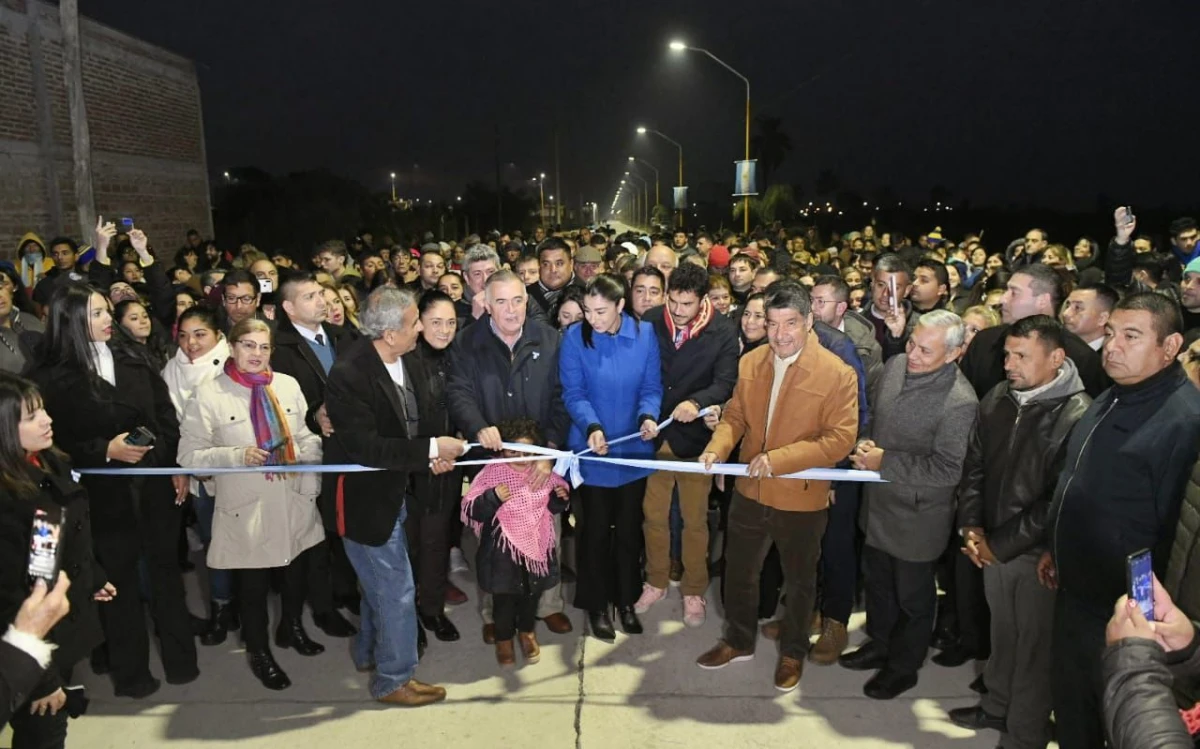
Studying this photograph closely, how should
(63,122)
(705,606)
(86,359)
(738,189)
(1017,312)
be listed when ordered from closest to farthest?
(86,359) < (1017,312) < (705,606) < (63,122) < (738,189)

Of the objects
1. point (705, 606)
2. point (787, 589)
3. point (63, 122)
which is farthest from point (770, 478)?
point (63, 122)

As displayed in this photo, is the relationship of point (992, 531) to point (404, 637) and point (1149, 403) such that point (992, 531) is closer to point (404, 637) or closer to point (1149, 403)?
point (1149, 403)

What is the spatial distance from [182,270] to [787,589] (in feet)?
28.8

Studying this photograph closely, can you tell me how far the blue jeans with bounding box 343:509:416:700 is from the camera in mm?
4012

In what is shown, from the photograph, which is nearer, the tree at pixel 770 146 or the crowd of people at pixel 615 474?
the crowd of people at pixel 615 474

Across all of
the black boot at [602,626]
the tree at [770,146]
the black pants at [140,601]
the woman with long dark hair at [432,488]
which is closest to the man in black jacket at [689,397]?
the black boot at [602,626]

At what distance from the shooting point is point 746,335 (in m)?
5.52

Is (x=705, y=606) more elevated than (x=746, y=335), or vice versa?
(x=746, y=335)

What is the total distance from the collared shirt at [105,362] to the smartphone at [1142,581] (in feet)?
15.0

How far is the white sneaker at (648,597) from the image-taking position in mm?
5246

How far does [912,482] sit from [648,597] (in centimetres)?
209

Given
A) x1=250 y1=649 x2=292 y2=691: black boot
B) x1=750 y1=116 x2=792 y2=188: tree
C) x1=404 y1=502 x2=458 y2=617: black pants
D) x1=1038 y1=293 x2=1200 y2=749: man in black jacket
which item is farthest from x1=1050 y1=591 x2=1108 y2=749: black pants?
x1=750 y1=116 x2=792 y2=188: tree

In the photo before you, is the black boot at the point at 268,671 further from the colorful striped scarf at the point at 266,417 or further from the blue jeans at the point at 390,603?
the colorful striped scarf at the point at 266,417

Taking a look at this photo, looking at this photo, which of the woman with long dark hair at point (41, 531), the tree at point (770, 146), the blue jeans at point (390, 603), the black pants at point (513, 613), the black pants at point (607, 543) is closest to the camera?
the woman with long dark hair at point (41, 531)
